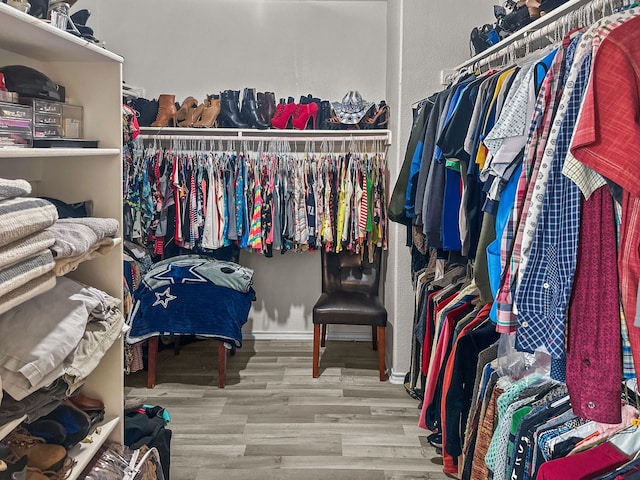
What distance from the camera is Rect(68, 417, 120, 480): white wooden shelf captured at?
1.99 metres

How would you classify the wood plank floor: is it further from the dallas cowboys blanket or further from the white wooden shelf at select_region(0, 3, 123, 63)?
the white wooden shelf at select_region(0, 3, 123, 63)

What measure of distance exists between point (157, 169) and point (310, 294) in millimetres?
1525

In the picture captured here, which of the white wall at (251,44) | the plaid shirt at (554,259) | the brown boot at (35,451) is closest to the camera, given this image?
the plaid shirt at (554,259)

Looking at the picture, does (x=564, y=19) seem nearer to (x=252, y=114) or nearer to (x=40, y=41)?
(x=40, y=41)

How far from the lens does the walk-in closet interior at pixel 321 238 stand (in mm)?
1485

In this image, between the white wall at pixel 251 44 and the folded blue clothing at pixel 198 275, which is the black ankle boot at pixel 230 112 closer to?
the white wall at pixel 251 44

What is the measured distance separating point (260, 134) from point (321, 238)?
88cm

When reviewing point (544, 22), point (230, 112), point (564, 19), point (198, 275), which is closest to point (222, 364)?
point (198, 275)

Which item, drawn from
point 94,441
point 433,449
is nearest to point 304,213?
point 433,449

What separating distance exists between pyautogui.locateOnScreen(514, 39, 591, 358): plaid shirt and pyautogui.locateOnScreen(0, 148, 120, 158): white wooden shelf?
122cm

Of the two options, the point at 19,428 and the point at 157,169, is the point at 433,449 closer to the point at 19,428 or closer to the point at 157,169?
the point at 19,428

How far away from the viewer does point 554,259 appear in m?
1.53

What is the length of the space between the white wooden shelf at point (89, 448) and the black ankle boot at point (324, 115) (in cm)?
288

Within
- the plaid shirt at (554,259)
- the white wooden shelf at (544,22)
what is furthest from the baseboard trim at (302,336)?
the plaid shirt at (554,259)
